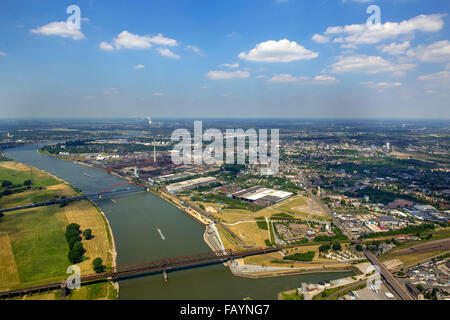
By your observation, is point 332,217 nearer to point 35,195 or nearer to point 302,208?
point 302,208

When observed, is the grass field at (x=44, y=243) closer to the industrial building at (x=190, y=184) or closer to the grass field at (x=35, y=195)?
the grass field at (x=35, y=195)

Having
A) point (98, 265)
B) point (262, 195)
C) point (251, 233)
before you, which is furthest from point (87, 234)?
point (262, 195)

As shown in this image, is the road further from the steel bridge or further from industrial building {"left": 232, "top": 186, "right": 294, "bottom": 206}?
the steel bridge

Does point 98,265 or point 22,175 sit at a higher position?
point 22,175

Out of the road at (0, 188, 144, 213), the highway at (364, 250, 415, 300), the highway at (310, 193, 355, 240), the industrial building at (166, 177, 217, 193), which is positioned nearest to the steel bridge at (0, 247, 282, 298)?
the highway at (364, 250, 415, 300)
